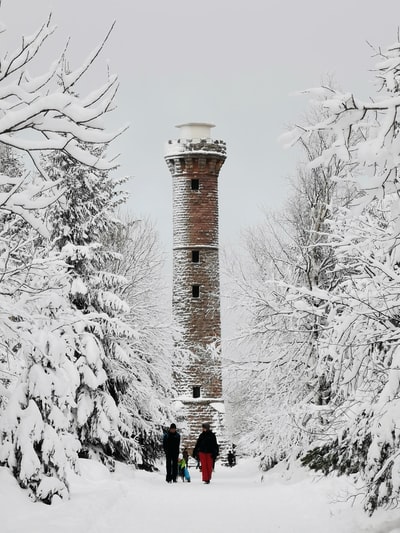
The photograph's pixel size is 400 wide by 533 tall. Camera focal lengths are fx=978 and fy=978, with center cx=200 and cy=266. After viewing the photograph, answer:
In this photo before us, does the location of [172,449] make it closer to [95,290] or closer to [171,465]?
[171,465]

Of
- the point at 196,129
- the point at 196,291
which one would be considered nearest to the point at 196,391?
the point at 196,291

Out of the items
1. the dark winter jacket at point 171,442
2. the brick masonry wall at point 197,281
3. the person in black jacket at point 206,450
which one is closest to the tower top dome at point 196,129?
the brick masonry wall at point 197,281

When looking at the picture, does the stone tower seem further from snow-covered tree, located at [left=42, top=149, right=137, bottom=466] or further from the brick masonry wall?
snow-covered tree, located at [left=42, top=149, right=137, bottom=466]

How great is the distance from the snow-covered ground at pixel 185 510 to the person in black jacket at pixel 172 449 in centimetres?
256

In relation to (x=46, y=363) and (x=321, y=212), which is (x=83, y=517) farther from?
(x=321, y=212)

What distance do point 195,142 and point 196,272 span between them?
262 inches

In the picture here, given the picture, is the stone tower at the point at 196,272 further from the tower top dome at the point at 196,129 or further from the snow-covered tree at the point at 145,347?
the snow-covered tree at the point at 145,347

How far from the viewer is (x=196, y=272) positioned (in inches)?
1713

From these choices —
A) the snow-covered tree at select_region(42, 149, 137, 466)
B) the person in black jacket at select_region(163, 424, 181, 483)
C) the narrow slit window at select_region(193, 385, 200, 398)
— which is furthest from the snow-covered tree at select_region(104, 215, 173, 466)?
the narrow slit window at select_region(193, 385, 200, 398)

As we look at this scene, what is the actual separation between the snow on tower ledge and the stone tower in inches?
1.8

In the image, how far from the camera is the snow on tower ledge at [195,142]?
45906mm

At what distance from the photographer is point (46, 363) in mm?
13898

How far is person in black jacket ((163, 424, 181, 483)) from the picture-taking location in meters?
21.5

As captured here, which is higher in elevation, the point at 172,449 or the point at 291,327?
the point at 291,327
